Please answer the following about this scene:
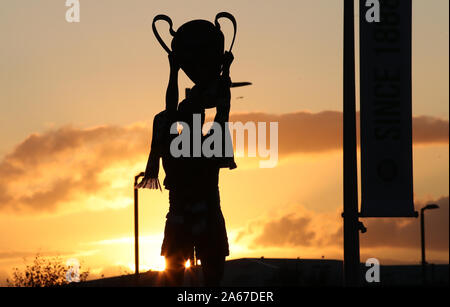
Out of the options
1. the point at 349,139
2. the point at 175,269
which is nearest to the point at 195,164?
the point at 175,269

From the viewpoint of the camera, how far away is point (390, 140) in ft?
97.3

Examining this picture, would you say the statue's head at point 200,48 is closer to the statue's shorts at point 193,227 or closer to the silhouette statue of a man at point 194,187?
the silhouette statue of a man at point 194,187

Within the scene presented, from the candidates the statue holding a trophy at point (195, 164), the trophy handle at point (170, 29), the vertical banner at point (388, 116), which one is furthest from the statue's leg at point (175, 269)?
the vertical banner at point (388, 116)

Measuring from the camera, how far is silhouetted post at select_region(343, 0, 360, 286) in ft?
85.4

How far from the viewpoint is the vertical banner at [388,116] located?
29.4 meters

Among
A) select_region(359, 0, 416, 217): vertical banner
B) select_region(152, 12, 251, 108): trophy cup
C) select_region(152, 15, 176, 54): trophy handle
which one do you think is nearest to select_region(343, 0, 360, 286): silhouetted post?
select_region(359, 0, 416, 217): vertical banner

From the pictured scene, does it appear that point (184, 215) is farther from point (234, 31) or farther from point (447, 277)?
point (447, 277)

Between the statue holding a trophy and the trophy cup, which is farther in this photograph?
the trophy cup

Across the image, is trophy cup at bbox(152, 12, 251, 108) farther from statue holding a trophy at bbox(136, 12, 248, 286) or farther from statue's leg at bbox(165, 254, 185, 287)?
statue's leg at bbox(165, 254, 185, 287)

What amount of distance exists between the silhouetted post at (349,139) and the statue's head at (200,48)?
23.0 feet

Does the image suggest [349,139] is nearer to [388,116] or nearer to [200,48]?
[388,116]

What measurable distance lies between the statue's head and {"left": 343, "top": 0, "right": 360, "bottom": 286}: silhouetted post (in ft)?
23.0
